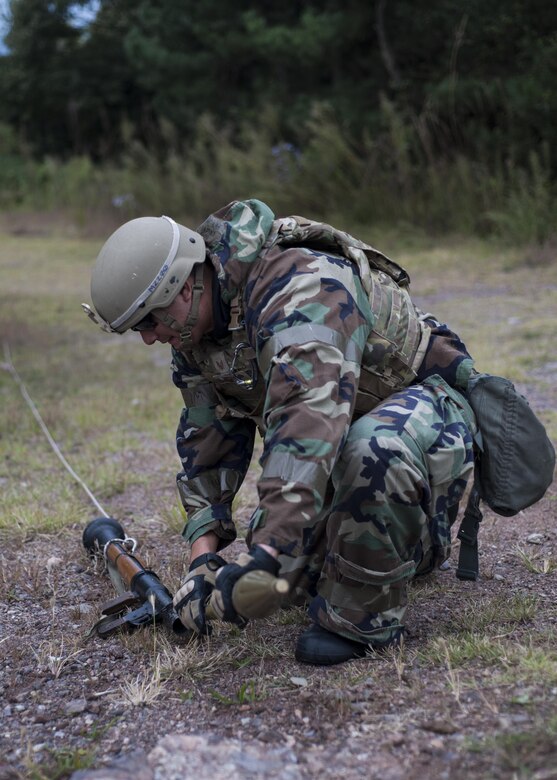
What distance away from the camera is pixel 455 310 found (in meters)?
6.89

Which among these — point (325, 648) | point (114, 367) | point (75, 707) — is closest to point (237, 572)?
point (325, 648)

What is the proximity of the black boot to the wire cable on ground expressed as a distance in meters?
1.33

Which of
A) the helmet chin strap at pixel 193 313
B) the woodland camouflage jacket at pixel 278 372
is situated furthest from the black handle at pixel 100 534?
Result: the helmet chin strap at pixel 193 313

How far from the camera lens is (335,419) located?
2.02 m

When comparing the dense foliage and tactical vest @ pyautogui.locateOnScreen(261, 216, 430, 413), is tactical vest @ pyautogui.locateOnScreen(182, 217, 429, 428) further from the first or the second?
the dense foliage

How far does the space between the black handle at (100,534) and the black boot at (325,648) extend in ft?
3.20

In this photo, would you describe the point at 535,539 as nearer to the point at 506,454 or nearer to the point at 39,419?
the point at 506,454

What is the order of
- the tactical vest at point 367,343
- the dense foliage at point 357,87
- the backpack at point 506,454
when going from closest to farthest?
the tactical vest at point 367,343 → the backpack at point 506,454 → the dense foliage at point 357,87

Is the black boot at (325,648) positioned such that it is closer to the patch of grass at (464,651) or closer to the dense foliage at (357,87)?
the patch of grass at (464,651)

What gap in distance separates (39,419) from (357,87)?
965 cm

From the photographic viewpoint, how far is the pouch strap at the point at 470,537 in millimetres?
2525

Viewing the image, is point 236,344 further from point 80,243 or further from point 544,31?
point 80,243

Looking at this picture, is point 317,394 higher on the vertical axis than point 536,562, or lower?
higher

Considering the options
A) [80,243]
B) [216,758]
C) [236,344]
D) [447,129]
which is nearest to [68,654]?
[216,758]
